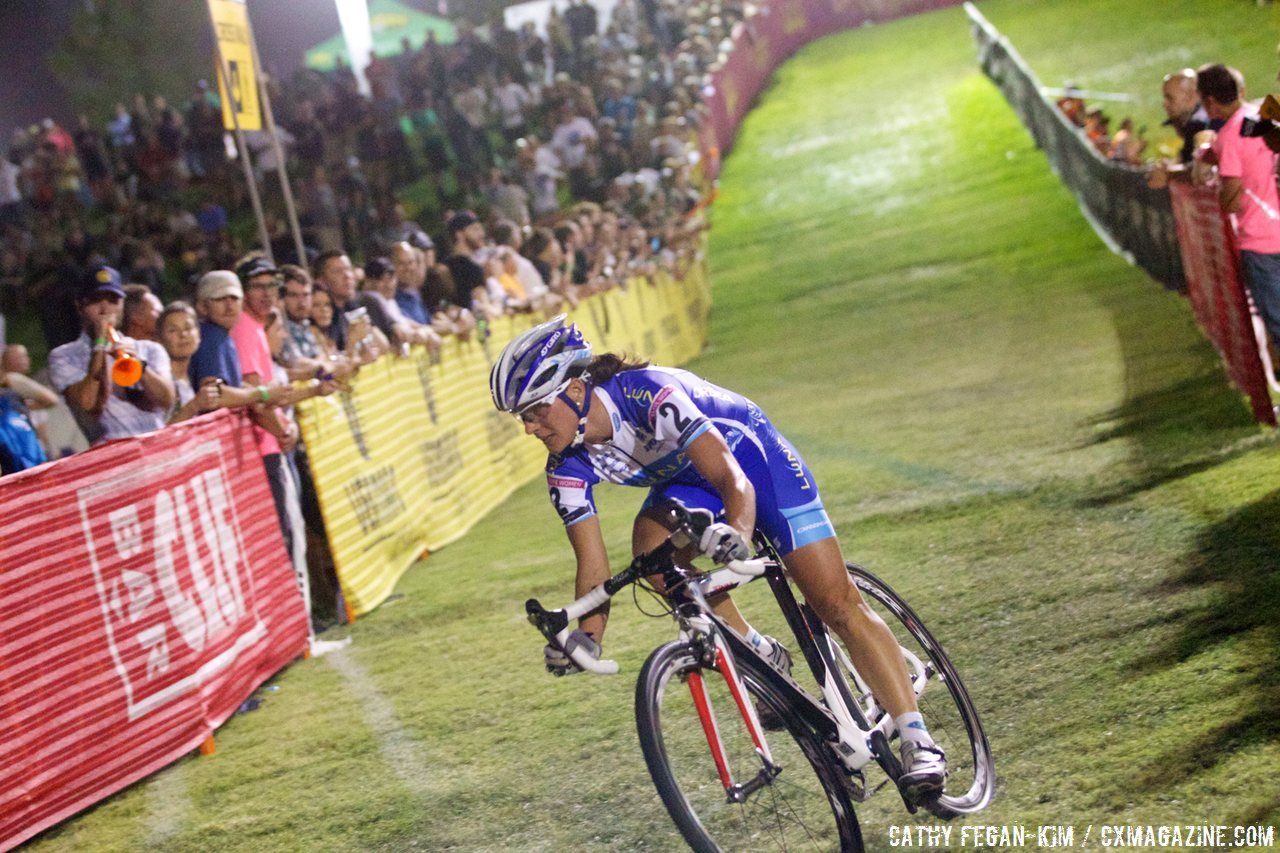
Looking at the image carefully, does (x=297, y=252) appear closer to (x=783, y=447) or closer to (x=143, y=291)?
(x=143, y=291)

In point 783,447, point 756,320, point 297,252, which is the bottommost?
point 756,320

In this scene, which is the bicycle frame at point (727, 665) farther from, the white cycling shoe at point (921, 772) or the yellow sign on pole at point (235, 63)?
the yellow sign on pole at point (235, 63)

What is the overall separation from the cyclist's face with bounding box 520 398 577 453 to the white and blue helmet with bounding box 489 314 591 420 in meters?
0.06

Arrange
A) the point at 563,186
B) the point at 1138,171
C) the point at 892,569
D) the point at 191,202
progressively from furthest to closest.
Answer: the point at 563,186 < the point at 191,202 < the point at 1138,171 < the point at 892,569

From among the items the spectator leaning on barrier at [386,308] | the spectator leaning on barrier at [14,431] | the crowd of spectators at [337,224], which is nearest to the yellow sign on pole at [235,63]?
the crowd of spectators at [337,224]

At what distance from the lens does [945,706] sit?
15.9 feet

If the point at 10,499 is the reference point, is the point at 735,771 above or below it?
below

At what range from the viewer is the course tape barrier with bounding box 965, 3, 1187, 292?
1600cm

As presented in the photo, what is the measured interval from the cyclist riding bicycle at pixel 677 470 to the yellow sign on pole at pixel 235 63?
7231 mm

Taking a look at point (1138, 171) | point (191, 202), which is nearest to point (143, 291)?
point (1138, 171)

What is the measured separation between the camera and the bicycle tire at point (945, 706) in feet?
14.7

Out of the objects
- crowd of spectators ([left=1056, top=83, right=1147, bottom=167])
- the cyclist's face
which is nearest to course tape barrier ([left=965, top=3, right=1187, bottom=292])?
crowd of spectators ([left=1056, top=83, right=1147, bottom=167])

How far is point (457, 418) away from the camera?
12055mm

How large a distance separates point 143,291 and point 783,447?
500 cm
